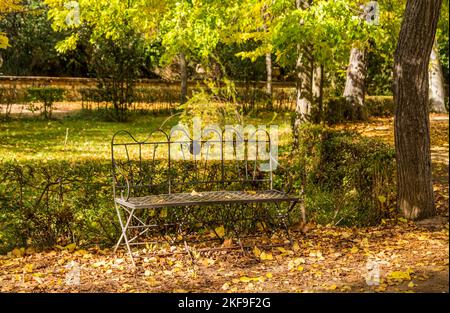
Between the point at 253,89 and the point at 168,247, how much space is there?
16565 millimetres

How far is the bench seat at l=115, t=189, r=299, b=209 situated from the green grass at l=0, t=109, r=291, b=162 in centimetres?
449

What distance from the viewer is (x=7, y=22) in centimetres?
2359

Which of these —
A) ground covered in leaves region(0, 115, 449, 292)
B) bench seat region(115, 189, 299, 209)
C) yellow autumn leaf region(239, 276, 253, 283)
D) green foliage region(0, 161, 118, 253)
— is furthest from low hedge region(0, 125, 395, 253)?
yellow autumn leaf region(239, 276, 253, 283)

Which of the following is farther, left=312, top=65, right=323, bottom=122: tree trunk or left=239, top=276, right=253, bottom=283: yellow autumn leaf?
left=312, top=65, right=323, bottom=122: tree trunk

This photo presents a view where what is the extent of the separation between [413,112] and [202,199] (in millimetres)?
2225

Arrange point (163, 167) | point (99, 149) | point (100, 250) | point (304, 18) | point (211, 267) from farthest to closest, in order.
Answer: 1. point (99, 149)
2. point (304, 18)
3. point (163, 167)
4. point (100, 250)
5. point (211, 267)

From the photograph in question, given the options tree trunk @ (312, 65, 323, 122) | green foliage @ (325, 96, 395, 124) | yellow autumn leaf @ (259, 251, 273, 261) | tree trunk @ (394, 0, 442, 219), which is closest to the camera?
yellow autumn leaf @ (259, 251, 273, 261)

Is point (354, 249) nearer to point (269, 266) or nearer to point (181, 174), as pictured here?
point (269, 266)

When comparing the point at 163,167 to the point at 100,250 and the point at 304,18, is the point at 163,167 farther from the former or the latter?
the point at 304,18

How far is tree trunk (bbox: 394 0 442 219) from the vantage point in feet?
21.7

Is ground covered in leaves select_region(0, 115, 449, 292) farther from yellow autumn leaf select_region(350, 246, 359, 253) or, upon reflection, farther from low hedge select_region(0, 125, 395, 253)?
low hedge select_region(0, 125, 395, 253)

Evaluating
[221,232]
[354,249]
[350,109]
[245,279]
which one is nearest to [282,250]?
[354,249]

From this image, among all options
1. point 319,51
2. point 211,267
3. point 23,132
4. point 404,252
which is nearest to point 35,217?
point 211,267

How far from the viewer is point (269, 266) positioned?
5602mm
